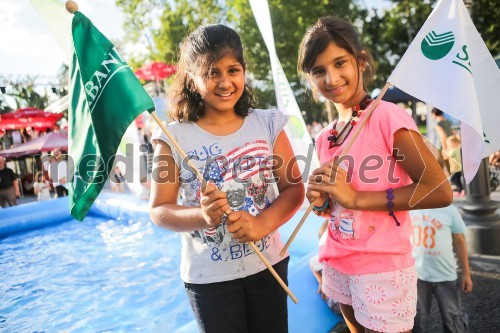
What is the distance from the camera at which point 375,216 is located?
1514mm

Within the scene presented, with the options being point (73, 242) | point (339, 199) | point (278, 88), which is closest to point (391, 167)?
point (339, 199)

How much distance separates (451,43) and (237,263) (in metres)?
1.25

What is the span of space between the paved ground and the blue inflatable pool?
0.97m

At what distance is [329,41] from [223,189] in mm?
753

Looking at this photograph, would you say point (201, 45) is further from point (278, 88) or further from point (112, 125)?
point (278, 88)

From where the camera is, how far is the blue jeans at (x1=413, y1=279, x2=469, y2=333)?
233cm

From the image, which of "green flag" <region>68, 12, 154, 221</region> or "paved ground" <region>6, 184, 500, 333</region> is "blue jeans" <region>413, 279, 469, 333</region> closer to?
"paved ground" <region>6, 184, 500, 333</region>

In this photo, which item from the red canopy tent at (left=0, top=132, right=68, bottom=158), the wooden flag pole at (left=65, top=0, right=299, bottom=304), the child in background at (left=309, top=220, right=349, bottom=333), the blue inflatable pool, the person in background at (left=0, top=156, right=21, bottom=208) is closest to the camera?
the wooden flag pole at (left=65, top=0, right=299, bottom=304)

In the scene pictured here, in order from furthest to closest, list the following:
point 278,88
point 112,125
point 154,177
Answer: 1. point 278,88
2. point 154,177
3. point 112,125

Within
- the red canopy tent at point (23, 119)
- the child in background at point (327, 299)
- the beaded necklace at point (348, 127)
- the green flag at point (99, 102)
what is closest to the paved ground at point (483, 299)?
the child in background at point (327, 299)

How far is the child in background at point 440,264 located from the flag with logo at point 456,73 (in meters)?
1.01

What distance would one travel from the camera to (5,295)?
462 cm

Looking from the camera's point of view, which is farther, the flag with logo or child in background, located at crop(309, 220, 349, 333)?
child in background, located at crop(309, 220, 349, 333)

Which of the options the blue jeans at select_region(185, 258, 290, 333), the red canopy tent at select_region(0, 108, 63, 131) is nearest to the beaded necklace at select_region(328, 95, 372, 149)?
the blue jeans at select_region(185, 258, 290, 333)
